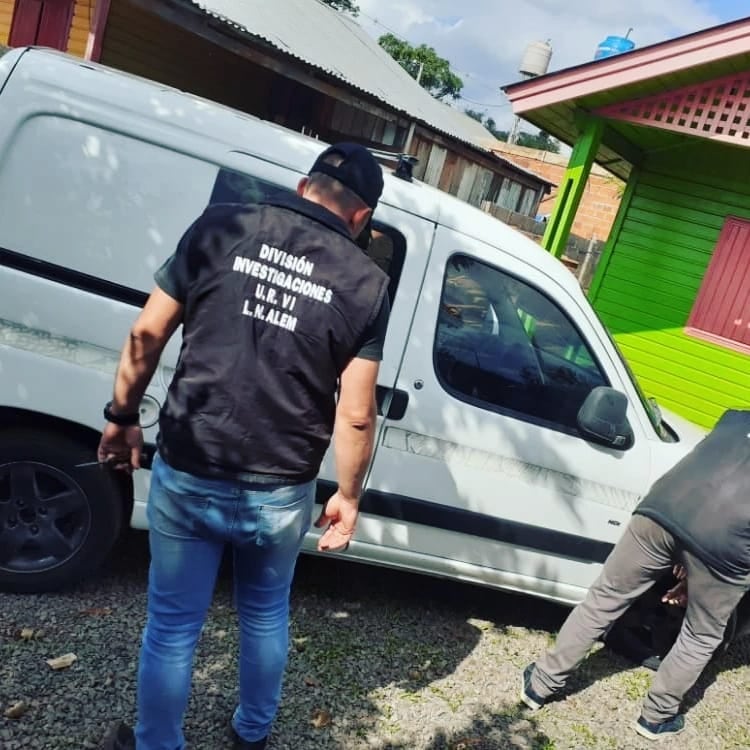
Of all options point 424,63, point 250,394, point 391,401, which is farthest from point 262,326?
point 424,63

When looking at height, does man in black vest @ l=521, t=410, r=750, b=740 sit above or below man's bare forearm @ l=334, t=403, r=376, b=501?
below

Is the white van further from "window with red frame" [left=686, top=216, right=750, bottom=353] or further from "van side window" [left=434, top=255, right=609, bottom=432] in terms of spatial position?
A: "window with red frame" [left=686, top=216, right=750, bottom=353]

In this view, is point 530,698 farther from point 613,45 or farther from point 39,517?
point 613,45

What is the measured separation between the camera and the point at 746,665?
12.8 feet

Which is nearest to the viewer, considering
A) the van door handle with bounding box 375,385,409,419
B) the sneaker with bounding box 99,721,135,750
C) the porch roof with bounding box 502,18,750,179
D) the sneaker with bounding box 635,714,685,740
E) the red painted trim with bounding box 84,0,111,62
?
the sneaker with bounding box 99,721,135,750

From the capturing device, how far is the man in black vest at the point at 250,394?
1799 millimetres

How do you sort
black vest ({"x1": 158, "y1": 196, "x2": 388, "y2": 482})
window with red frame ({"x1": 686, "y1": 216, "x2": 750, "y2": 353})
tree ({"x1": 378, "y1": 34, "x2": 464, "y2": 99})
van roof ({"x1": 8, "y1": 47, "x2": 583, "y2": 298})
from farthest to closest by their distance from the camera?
tree ({"x1": 378, "y1": 34, "x2": 464, "y2": 99}), window with red frame ({"x1": 686, "y1": 216, "x2": 750, "y2": 353}), van roof ({"x1": 8, "y1": 47, "x2": 583, "y2": 298}), black vest ({"x1": 158, "y1": 196, "x2": 388, "y2": 482})

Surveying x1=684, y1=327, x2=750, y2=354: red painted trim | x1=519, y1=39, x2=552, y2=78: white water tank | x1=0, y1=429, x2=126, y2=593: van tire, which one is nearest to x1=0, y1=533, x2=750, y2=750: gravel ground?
x1=0, y1=429, x2=126, y2=593: van tire

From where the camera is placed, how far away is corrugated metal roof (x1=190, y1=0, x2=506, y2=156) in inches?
391

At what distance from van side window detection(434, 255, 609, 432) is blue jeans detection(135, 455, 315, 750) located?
1.25 m

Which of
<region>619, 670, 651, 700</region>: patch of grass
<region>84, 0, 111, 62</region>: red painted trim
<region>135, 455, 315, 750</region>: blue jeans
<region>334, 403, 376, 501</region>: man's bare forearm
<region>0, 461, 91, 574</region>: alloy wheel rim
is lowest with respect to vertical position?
<region>619, 670, 651, 700</region>: patch of grass

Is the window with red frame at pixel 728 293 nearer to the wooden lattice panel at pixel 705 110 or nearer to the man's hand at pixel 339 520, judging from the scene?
the wooden lattice panel at pixel 705 110

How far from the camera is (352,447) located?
193cm

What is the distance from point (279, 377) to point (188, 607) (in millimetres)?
738
